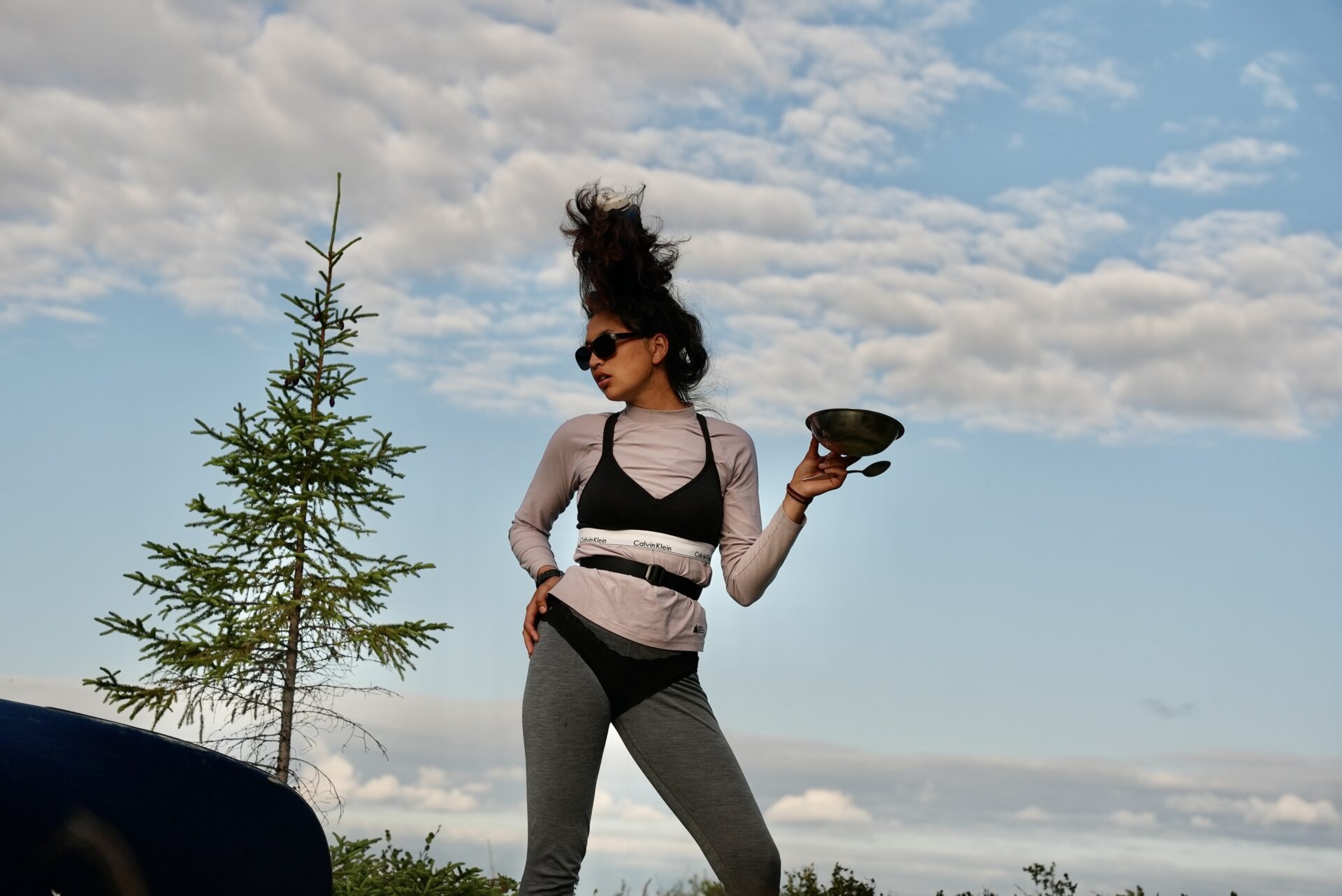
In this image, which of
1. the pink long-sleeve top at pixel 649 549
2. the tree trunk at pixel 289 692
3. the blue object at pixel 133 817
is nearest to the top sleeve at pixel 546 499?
the pink long-sleeve top at pixel 649 549

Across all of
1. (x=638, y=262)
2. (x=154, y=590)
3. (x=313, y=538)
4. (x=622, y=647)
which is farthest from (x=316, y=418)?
(x=622, y=647)

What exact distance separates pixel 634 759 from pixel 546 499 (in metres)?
1.17

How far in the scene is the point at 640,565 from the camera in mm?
4914

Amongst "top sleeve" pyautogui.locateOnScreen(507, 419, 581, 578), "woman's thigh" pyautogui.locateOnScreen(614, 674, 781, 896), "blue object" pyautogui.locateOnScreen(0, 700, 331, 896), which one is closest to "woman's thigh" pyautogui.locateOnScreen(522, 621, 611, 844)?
"woman's thigh" pyautogui.locateOnScreen(614, 674, 781, 896)

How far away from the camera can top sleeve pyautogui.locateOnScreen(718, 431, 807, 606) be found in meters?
4.95

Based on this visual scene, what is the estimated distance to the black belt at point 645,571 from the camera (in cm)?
489

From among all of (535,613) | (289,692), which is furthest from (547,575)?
(289,692)

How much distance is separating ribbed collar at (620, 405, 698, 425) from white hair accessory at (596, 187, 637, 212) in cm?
89

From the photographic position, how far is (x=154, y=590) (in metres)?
8.37

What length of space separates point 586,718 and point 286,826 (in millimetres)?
1143

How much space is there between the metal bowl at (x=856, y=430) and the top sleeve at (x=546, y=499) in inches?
43.8

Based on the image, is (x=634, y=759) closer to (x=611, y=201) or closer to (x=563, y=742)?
(x=563, y=742)

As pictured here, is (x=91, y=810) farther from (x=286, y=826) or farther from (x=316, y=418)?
(x=316, y=418)

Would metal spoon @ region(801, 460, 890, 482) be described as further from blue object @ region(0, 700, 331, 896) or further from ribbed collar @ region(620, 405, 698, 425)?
blue object @ region(0, 700, 331, 896)
